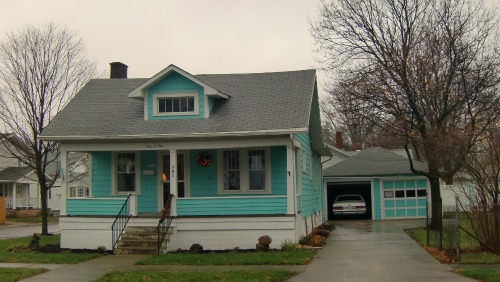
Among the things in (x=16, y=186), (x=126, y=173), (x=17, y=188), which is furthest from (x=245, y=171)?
(x=17, y=188)

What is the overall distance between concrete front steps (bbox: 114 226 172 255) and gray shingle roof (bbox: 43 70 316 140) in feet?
9.92

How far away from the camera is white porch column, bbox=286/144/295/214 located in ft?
58.3

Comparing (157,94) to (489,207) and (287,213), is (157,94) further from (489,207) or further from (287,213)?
(489,207)

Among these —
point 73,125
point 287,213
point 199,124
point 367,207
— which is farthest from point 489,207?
point 367,207

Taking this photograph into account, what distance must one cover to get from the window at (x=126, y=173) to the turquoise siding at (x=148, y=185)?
0.30 meters

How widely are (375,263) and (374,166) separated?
2165 centimetres

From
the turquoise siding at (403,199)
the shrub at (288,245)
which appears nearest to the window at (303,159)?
the shrub at (288,245)

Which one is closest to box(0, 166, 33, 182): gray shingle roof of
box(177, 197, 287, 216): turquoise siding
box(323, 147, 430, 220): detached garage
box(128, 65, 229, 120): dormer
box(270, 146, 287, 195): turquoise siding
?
box(323, 147, 430, 220): detached garage

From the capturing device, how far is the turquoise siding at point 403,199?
34.7 metres

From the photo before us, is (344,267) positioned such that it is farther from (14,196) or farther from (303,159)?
(14,196)

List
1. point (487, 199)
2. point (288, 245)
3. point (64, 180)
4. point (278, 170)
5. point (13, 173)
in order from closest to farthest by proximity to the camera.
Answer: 1. point (487, 199)
2. point (288, 245)
3. point (64, 180)
4. point (278, 170)
5. point (13, 173)

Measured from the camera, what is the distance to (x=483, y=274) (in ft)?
40.2

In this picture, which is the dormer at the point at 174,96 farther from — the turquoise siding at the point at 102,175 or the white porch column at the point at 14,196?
the white porch column at the point at 14,196


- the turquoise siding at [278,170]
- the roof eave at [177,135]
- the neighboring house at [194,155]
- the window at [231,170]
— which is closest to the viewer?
the roof eave at [177,135]
